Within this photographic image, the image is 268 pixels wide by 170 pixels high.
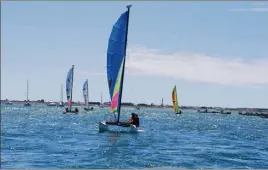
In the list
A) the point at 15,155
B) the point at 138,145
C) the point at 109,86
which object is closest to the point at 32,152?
the point at 15,155

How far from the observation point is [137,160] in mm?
27047

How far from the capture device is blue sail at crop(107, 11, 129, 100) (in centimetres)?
4691

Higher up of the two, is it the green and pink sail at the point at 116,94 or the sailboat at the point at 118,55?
the sailboat at the point at 118,55

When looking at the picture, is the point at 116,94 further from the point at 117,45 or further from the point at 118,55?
the point at 117,45

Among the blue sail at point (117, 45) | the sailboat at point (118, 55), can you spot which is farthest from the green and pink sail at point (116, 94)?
the blue sail at point (117, 45)

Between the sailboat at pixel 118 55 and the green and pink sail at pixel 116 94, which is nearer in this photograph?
the sailboat at pixel 118 55

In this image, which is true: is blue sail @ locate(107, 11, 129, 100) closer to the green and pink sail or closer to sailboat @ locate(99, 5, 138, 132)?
sailboat @ locate(99, 5, 138, 132)

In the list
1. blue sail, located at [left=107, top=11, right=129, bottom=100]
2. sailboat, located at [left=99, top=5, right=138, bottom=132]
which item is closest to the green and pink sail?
sailboat, located at [left=99, top=5, right=138, bottom=132]

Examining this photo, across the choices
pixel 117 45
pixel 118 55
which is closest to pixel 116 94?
pixel 118 55

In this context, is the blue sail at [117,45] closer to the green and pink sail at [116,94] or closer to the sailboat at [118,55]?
the sailboat at [118,55]

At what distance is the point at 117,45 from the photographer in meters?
47.0

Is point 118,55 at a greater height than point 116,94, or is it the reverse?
point 118,55

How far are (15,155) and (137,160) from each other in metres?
6.61

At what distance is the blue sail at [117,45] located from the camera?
4691 cm
